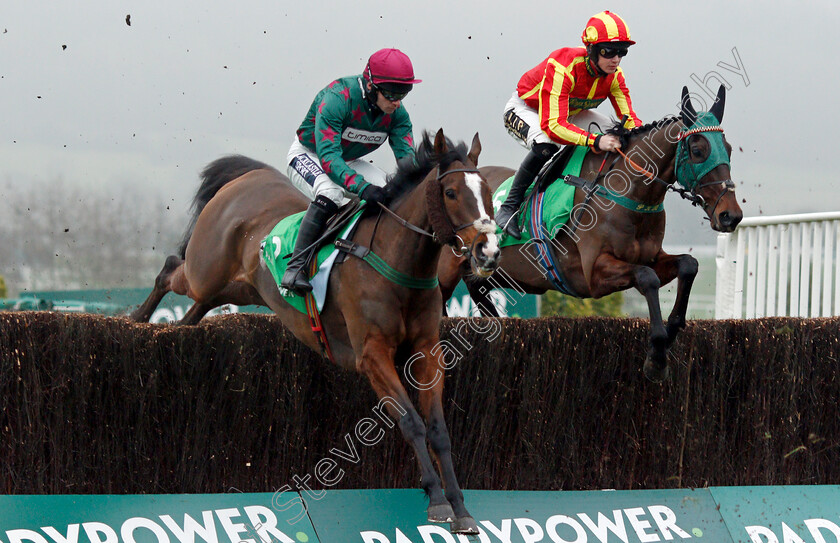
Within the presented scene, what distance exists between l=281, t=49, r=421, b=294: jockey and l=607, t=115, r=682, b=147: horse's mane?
1.37m

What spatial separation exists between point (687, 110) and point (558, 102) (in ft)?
2.68

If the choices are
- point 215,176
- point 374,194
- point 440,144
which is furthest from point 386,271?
point 215,176

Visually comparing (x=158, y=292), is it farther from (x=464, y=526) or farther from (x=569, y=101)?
(x=464, y=526)

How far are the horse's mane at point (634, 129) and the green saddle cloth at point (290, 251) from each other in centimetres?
182

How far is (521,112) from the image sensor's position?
6.36 metres

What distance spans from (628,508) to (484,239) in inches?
79.2

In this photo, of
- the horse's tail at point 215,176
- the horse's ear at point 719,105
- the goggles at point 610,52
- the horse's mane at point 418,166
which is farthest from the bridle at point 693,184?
the horse's tail at point 215,176

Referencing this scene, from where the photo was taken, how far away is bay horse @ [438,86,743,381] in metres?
4.92

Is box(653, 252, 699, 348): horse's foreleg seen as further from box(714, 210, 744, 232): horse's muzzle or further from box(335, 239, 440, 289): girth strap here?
box(335, 239, 440, 289): girth strap

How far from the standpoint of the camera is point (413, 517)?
15.1 feet

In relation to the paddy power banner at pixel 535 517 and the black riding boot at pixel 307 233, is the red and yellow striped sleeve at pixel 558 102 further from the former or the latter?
the paddy power banner at pixel 535 517

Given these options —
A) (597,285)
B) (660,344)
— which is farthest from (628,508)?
(597,285)

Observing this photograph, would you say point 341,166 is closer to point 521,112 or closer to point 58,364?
point 58,364

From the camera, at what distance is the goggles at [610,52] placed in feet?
18.1
